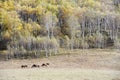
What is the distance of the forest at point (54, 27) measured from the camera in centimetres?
4903

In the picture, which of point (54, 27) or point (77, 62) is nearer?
point (77, 62)

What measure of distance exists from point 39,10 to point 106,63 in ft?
64.8

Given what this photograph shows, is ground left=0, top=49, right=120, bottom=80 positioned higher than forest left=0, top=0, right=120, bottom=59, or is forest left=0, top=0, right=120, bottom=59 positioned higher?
forest left=0, top=0, right=120, bottom=59

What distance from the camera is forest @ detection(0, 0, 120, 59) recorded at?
1930 inches

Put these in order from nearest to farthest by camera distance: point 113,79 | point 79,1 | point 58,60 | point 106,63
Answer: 1. point 113,79
2. point 106,63
3. point 58,60
4. point 79,1

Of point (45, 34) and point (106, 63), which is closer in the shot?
point (106, 63)

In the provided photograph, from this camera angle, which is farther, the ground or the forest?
the forest

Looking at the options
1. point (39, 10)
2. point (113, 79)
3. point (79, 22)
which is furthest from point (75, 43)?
point (113, 79)

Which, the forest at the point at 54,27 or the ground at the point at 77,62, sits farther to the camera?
the forest at the point at 54,27

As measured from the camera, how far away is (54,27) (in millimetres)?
54406

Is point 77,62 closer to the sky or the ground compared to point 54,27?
closer to the ground

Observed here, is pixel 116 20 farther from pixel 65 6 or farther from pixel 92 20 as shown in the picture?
pixel 65 6

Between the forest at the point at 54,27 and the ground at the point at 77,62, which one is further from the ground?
the forest at the point at 54,27

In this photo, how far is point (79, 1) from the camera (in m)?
63.5
